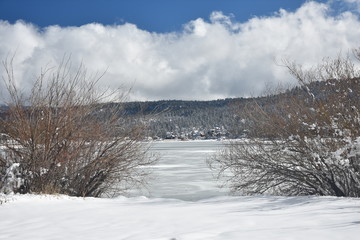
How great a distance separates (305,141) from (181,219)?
7.50 m

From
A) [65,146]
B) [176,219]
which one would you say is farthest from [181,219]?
[65,146]

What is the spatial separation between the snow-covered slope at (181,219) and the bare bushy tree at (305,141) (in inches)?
155

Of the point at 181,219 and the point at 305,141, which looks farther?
the point at 305,141

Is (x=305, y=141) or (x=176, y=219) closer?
(x=176, y=219)

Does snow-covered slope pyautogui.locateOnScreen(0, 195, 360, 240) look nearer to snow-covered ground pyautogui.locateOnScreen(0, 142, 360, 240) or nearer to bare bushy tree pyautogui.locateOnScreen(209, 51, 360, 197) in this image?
snow-covered ground pyautogui.locateOnScreen(0, 142, 360, 240)

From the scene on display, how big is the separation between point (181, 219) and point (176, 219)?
0.08m

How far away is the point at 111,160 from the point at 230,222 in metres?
6.17

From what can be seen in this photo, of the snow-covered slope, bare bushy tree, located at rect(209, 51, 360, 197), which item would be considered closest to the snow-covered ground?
the snow-covered slope

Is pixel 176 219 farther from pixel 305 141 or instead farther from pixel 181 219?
pixel 305 141

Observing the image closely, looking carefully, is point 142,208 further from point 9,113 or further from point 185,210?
point 9,113

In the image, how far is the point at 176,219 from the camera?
5.98 metres

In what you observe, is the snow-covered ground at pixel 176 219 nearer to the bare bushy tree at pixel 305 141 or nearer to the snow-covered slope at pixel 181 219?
the snow-covered slope at pixel 181 219

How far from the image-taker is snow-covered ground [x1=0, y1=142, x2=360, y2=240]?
488 cm

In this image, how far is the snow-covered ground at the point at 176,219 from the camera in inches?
192
